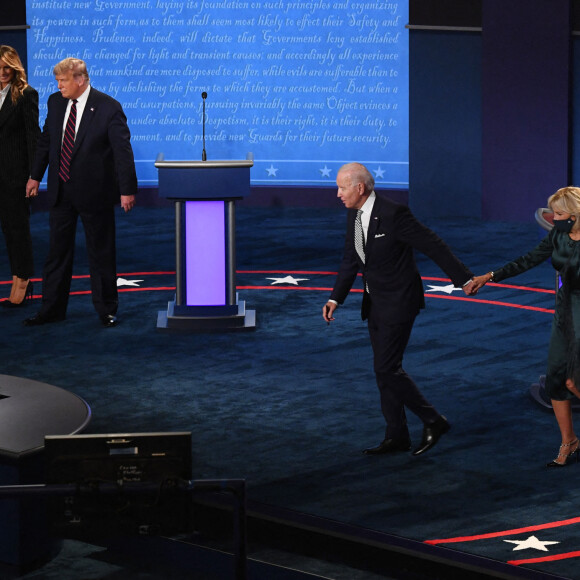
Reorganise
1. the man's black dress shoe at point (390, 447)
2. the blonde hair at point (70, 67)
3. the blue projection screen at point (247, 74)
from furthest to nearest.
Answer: the blue projection screen at point (247, 74)
the blonde hair at point (70, 67)
the man's black dress shoe at point (390, 447)

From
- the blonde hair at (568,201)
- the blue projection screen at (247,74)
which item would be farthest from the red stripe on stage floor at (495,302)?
the blue projection screen at (247,74)

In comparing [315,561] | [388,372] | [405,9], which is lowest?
[315,561]

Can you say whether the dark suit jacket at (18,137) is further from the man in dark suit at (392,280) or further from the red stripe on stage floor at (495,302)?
the man in dark suit at (392,280)

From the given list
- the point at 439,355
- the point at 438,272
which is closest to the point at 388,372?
the point at 439,355

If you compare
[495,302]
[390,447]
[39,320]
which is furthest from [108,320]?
[390,447]

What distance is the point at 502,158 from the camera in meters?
13.7

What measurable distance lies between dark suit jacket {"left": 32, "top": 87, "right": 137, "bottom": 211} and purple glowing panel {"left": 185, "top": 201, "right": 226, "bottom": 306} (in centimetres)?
47

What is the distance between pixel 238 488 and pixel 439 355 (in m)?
4.75

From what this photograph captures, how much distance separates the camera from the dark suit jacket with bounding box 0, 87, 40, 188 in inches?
360

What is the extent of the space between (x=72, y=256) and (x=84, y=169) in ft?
2.08

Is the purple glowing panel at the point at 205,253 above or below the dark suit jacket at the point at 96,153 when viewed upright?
below

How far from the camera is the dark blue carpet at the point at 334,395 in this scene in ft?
17.6

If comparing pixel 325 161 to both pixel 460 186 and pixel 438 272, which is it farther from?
pixel 438 272

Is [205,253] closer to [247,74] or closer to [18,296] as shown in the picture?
[18,296]
